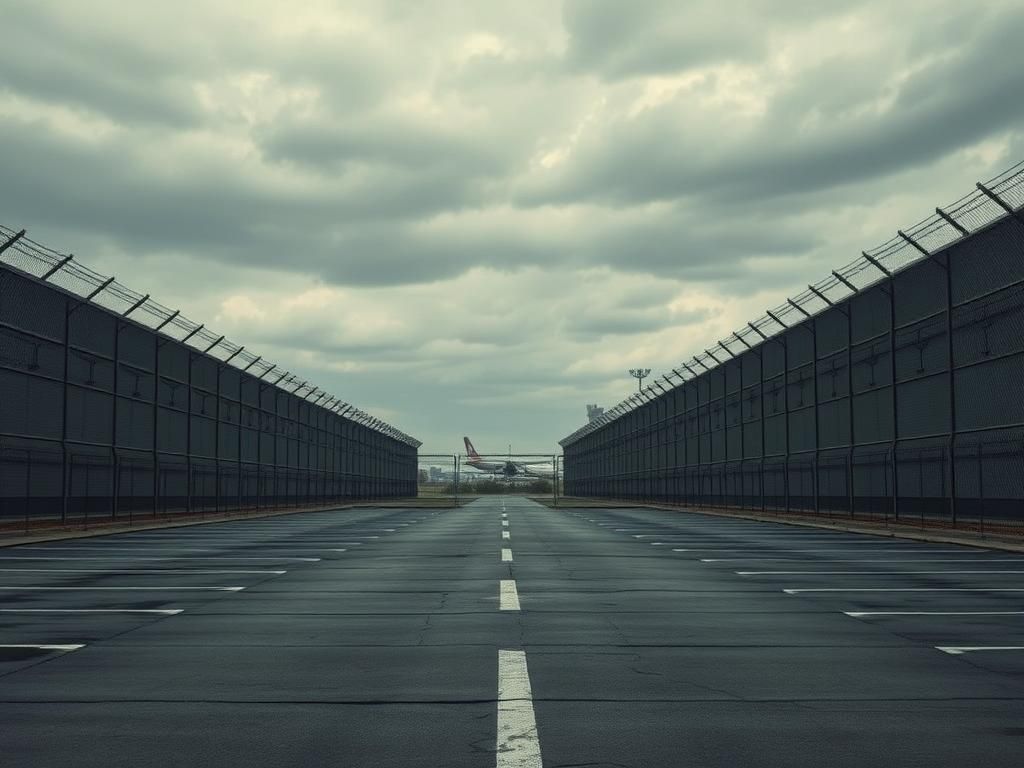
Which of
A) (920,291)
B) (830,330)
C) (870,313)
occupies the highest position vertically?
(920,291)

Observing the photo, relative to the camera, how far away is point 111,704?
7098 mm

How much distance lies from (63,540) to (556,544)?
457 inches

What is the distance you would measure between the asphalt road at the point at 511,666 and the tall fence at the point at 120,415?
55.1ft

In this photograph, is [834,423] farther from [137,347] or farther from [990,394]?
[137,347]

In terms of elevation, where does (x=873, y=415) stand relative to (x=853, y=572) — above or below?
above

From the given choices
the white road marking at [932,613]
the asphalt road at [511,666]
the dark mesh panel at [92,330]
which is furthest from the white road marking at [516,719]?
the dark mesh panel at [92,330]

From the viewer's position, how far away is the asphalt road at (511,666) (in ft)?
19.7

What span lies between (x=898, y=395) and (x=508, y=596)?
26966 millimetres

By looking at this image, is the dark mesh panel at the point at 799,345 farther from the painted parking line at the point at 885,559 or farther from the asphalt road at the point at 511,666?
the asphalt road at the point at 511,666

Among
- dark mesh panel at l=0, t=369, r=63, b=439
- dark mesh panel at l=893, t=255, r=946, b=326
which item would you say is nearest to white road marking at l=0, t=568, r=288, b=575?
dark mesh panel at l=0, t=369, r=63, b=439

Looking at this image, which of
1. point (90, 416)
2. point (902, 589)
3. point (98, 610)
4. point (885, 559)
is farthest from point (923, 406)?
point (98, 610)

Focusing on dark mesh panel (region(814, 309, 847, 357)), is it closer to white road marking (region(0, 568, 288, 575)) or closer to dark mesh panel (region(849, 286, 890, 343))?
dark mesh panel (region(849, 286, 890, 343))

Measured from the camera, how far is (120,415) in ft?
134

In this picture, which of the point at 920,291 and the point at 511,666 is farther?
the point at 920,291
